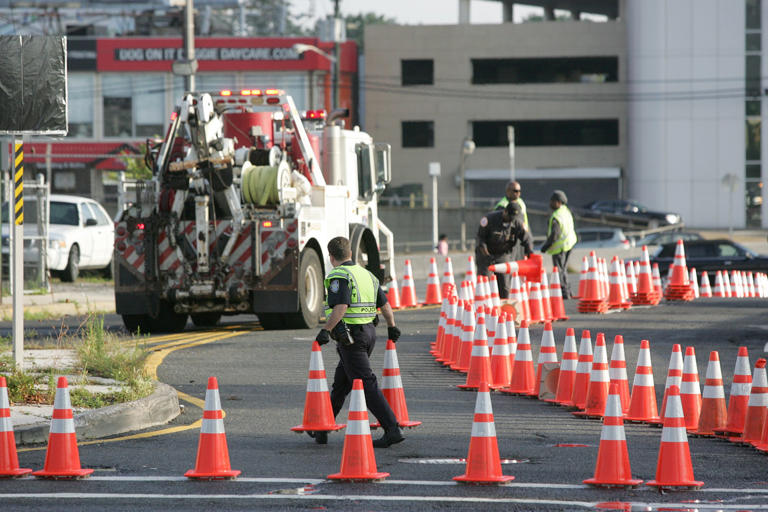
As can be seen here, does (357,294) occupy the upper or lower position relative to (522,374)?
upper

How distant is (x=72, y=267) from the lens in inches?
1119

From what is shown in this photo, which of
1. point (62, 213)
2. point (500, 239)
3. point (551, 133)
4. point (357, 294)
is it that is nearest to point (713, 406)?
point (357, 294)

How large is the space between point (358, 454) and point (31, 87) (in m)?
6.64

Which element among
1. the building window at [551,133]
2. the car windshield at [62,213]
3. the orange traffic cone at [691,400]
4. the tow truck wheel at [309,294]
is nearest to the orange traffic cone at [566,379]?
the orange traffic cone at [691,400]

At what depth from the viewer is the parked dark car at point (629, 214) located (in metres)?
59.1

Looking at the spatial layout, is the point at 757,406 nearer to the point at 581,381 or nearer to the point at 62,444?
the point at 581,381

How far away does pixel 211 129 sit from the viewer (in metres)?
18.2

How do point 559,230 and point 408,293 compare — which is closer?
point 559,230

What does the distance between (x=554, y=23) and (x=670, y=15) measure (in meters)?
6.42

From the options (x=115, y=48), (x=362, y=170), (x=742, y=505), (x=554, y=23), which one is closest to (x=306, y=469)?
(x=742, y=505)

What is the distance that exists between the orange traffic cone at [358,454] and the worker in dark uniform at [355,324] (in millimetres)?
1174

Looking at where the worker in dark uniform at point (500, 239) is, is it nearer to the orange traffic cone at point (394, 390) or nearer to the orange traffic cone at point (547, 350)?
the orange traffic cone at point (547, 350)

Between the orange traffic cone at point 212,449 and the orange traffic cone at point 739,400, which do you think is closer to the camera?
the orange traffic cone at point 212,449

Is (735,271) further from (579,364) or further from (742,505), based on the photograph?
(742,505)
